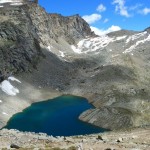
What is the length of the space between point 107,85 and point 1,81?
57.4 metres

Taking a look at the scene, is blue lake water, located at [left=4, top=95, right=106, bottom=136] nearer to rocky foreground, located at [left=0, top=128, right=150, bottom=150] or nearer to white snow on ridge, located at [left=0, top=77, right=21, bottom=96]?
white snow on ridge, located at [left=0, top=77, right=21, bottom=96]

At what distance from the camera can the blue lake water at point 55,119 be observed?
110m

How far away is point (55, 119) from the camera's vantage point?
12719cm

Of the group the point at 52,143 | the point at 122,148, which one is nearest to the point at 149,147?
the point at 122,148

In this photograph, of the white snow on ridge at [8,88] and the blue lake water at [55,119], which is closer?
the blue lake water at [55,119]

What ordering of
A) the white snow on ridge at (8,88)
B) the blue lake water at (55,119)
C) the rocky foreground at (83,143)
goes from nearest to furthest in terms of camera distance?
the rocky foreground at (83,143), the blue lake water at (55,119), the white snow on ridge at (8,88)

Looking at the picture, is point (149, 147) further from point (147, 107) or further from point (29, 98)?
point (29, 98)

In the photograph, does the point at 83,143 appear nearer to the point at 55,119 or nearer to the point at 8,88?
the point at 55,119

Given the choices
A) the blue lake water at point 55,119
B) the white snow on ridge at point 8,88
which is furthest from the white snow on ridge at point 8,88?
the blue lake water at point 55,119

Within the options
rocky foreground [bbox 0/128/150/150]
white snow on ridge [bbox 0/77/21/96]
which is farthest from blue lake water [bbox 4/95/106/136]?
rocky foreground [bbox 0/128/150/150]

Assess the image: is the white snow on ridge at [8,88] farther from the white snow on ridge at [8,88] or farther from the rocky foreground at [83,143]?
the rocky foreground at [83,143]

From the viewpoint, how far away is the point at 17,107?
465 feet

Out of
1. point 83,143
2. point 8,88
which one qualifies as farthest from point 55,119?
point 83,143

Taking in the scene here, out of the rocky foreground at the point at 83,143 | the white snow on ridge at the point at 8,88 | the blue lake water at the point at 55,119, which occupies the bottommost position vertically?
the rocky foreground at the point at 83,143
